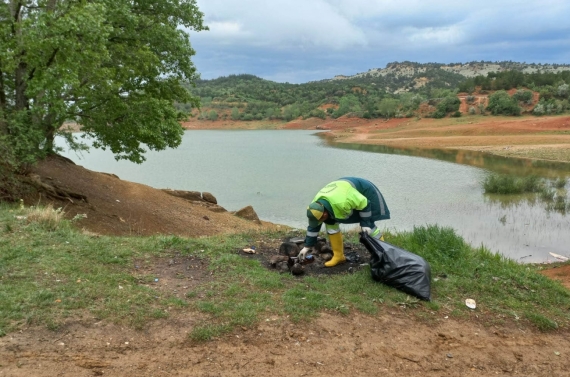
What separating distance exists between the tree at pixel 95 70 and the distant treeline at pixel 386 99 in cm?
2788

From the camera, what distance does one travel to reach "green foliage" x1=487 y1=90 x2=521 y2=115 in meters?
58.2

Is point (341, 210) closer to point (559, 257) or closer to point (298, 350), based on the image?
point (298, 350)

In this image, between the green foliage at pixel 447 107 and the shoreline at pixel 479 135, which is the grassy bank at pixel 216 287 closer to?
the shoreline at pixel 479 135


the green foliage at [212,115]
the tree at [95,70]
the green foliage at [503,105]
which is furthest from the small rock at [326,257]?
the green foliage at [212,115]

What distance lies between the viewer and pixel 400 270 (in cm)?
527

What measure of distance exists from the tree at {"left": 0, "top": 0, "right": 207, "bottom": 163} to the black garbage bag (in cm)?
669

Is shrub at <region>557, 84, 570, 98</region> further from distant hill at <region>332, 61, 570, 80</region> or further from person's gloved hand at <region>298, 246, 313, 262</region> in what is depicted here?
distant hill at <region>332, 61, 570, 80</region>

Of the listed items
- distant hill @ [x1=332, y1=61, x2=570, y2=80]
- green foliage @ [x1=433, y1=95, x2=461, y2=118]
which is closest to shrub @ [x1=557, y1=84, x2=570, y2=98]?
green foliage @ [x1=433, y1=95, x2=461, y2=118]

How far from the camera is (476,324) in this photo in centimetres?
477

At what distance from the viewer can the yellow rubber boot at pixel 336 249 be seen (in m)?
5.96

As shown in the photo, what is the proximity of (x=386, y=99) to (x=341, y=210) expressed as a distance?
2915 inches

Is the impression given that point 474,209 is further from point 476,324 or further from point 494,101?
point 494,101

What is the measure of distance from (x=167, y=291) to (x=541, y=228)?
12.8 metres

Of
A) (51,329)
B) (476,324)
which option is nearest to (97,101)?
(51,329)
